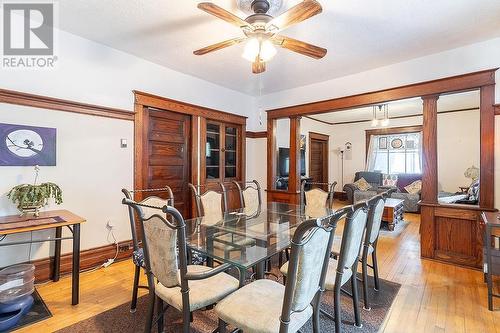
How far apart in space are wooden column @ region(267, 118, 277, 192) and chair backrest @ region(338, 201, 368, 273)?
3.10 metres

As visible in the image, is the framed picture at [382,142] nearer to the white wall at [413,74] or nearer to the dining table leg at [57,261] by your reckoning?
the white wall at [413,74]

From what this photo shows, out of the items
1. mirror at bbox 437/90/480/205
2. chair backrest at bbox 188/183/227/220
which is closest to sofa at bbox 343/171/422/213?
mirror at bbox 437/90/480/205

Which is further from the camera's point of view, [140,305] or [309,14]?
[140,305]

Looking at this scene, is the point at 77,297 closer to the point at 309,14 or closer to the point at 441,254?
the point at 309,14

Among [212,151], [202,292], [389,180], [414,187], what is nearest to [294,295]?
[202,292]

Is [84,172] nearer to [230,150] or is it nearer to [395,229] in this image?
[230,150]

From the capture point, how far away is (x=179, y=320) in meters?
2.00

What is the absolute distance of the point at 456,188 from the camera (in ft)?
21.6

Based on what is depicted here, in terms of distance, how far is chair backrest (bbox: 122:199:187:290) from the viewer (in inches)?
51.1

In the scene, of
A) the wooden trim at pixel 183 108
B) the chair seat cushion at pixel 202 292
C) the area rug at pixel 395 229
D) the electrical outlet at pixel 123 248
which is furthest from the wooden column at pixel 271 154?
the chair seat cushion at pixel 202 292

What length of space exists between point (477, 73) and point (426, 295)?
2.53m

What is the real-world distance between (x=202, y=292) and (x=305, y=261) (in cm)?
77

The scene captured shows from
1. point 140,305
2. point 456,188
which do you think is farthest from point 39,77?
point 456,188

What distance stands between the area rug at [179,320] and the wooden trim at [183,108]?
2.44 metres
